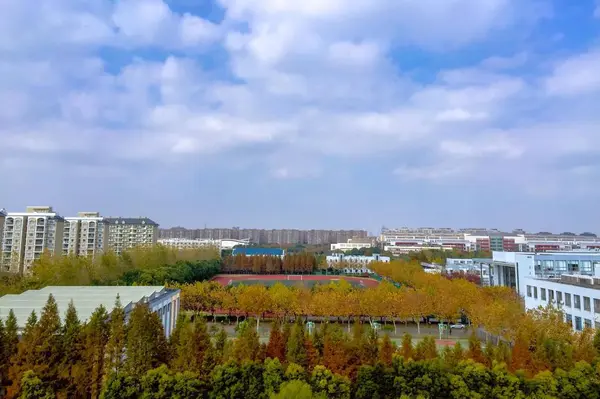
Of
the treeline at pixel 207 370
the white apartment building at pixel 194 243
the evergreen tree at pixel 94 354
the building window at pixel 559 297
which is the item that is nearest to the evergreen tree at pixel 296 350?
the treeline at pixel 207 370

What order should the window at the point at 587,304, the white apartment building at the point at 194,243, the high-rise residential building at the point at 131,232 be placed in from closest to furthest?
the window at the point at 587,304 → the high-rise residential building at the point at 131,232 → the white apartment building at the point at 194,243

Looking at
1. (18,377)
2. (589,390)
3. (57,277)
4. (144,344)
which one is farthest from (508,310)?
(57,277)

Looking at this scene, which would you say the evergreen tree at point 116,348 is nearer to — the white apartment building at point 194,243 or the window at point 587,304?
the window at point 587,304

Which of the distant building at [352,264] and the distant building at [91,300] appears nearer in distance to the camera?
the distant building at [91,300]

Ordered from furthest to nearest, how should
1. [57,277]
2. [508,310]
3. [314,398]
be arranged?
[57,277]
[508,310]
[314,398]

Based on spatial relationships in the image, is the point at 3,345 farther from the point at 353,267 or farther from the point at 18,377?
the point at 353,267

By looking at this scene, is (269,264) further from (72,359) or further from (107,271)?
(72,359)

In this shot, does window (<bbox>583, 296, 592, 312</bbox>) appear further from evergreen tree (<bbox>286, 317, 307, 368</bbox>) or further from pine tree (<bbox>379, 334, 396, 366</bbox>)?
evergreen tree (<bbox>286, 317, 307, 368</bbox>)

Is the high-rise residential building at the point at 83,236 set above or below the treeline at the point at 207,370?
above
